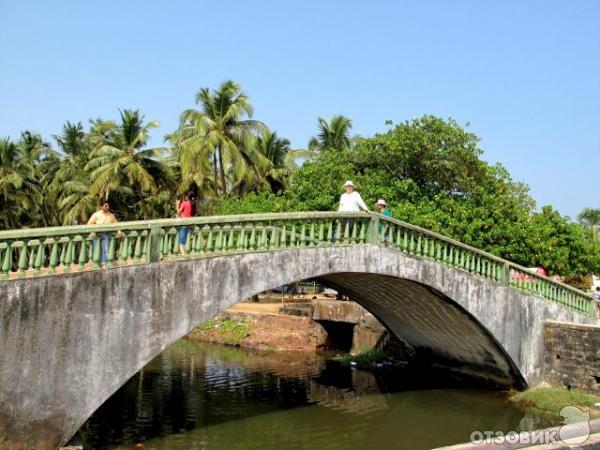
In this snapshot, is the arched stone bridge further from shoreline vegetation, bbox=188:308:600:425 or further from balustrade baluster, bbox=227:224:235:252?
shoreline vegetation, bbox=188:308:600:425

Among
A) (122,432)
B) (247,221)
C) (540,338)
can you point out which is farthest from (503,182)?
(122,432)

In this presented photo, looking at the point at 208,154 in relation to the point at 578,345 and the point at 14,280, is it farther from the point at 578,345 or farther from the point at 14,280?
the point at 14,280

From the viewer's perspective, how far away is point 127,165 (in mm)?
23688

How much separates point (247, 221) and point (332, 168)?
977 centimetres

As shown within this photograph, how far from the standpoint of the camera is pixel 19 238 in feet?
22.4

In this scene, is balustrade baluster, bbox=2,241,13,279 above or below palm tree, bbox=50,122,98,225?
below

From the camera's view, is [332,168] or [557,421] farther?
[332,168]

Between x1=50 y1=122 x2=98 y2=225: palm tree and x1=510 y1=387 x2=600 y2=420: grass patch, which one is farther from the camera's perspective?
x1=50 y1=122 x2=98 y2=225: palm tree

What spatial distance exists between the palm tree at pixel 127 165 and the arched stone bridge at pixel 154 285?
13.7 m

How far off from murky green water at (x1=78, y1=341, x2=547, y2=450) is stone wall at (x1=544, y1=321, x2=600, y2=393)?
129 cm

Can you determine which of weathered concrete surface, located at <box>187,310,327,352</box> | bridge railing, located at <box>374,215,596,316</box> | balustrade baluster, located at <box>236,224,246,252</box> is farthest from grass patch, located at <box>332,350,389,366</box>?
balustrade baluster, located at <box>236,224,246,252</box>

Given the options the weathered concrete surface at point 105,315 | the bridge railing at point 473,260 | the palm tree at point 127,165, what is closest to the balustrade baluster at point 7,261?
the weathered concrete surface at point 105,315

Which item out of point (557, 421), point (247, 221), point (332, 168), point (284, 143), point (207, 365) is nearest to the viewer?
point (247, 221)

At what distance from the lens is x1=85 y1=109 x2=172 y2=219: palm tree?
2338 cm
